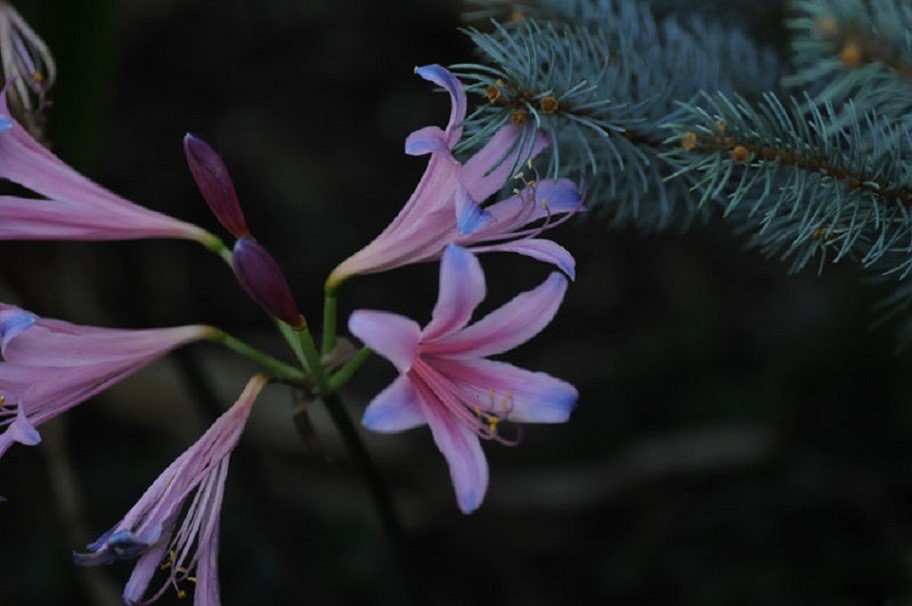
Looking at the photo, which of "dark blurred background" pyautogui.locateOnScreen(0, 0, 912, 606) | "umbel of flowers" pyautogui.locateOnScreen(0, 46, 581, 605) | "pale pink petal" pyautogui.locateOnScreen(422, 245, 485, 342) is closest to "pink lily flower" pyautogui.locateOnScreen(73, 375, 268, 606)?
"umbel of flowers" pyautogui.locateOnScreen(0, 46, 581, 605)

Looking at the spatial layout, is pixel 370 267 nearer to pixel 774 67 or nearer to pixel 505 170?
pixel 505 170

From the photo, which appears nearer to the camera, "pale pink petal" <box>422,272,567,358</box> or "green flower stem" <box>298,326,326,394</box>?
"pale pink petal" <box>422,272,567,358</box>

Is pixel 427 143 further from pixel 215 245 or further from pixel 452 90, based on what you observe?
pixel 215 245

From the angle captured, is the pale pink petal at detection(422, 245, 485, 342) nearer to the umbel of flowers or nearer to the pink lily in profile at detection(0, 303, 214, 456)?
the umbel of flowers

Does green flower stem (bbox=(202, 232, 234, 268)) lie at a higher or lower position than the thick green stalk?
higher

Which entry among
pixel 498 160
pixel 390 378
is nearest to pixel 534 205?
pixel 498 160

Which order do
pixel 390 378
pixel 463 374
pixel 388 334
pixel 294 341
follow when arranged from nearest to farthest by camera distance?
pixel 388 334
pixel 463 374
pixel 294 341
pixel 390 378
